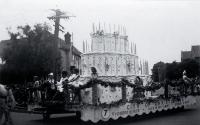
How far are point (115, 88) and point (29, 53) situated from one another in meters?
26.3

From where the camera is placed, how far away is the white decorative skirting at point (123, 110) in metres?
12.8

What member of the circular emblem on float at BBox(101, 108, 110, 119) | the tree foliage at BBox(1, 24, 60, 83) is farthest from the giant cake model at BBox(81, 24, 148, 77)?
the tree foliage at BBox(1, 24, 60, 83)

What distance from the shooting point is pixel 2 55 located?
4444 cm

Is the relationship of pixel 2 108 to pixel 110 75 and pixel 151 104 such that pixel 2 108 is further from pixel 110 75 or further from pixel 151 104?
pixel 110 75

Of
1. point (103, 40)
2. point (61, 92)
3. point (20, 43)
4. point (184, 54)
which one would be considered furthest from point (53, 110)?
point (184, 54)

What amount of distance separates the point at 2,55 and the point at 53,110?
31854mm

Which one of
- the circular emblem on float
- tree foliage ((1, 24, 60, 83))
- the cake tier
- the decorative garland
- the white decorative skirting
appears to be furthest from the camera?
tree foliage ((1, 24, 60, 83))

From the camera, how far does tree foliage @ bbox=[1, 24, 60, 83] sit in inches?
1630

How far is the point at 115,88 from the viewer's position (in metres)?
16.9

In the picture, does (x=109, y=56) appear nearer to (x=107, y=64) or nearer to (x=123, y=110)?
(x=107, y=64)

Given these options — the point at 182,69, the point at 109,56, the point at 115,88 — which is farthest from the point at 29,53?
the point at 182,69

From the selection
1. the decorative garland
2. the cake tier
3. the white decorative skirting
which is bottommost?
the white decorative skirting

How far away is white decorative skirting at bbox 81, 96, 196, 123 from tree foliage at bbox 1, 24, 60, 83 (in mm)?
24850

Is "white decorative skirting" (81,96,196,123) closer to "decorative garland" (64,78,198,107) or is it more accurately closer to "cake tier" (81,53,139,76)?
"decorative garland" (64,78,198,107)
